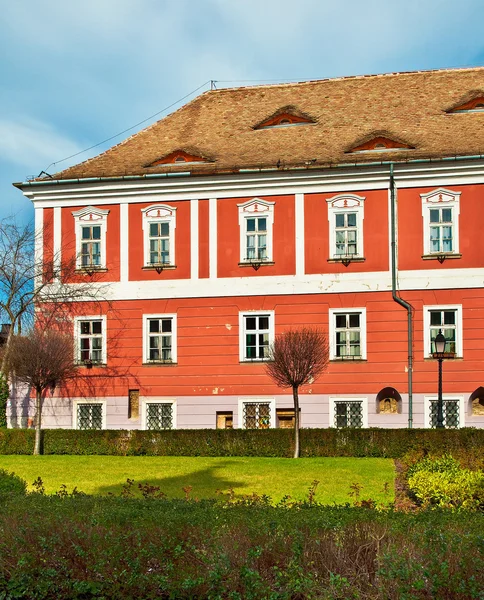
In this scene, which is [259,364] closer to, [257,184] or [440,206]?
[257,184]

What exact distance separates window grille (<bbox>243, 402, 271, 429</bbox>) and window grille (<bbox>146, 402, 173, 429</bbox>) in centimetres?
262

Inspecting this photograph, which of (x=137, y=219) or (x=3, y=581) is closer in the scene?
(x=3, y=581)

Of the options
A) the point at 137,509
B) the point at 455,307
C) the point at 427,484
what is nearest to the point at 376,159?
the point at 455,307

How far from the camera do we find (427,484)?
13.9m

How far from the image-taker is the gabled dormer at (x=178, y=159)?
30.2 m

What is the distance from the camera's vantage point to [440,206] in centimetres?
2791

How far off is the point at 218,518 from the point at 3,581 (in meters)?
2.17

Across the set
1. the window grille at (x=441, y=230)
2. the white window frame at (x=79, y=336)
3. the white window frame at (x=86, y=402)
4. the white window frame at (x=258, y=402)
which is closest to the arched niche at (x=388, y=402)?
the white window frame at (x=258, y=402)

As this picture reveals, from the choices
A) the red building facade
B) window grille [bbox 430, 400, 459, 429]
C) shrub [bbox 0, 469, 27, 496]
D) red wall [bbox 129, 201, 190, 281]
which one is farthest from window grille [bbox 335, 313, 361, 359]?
shrub [bbox 0, 469, 27, 496]

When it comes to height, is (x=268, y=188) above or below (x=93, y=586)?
above

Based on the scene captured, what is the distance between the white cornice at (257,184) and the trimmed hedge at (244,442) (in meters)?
9.04

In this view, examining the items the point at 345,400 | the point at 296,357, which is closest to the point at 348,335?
the point at 345,400

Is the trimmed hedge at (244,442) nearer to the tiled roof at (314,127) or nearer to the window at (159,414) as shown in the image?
the window at (159,414)

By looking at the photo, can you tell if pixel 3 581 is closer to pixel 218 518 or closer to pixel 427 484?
pixel 218 518
